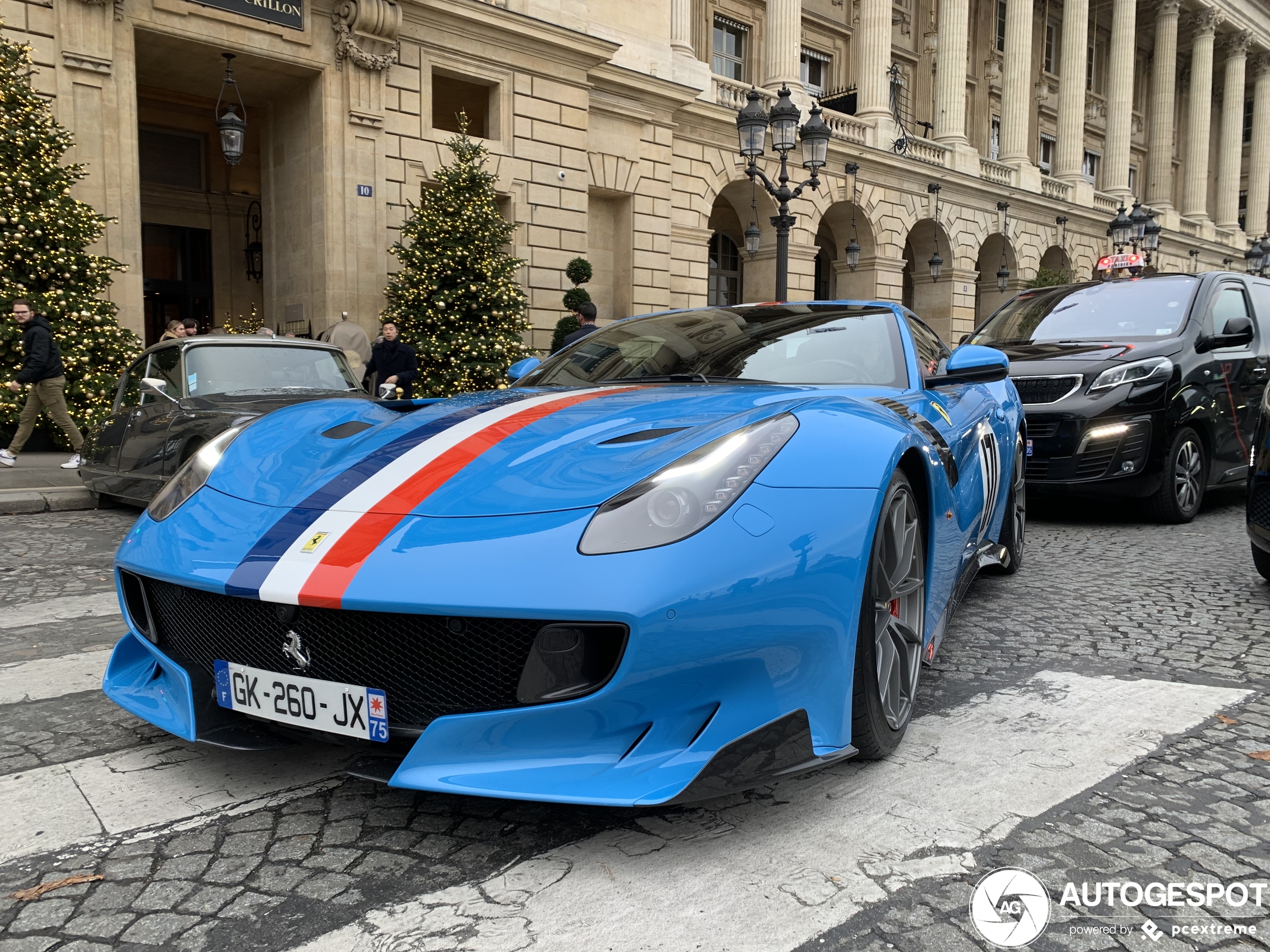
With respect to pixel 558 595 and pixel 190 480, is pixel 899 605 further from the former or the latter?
pixel 190 480

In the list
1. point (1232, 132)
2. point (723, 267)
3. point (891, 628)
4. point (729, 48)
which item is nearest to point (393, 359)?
point (891, 628)

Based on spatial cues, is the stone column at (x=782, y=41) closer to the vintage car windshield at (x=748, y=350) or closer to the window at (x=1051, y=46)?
the window at (x=1051, y=46)

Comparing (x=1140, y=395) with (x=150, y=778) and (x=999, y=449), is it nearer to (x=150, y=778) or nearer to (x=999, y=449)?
(x=999, y=449)

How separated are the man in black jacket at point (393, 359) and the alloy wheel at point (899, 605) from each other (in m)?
10.6

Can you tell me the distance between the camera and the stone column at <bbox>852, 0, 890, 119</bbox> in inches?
1109

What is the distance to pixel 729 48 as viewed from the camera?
29.0 metres

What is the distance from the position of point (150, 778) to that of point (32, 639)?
1.88 meters

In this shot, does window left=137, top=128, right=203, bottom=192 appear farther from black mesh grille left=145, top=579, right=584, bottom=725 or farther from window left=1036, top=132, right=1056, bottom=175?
window left=1036, top=132, right=1056, bottom=175

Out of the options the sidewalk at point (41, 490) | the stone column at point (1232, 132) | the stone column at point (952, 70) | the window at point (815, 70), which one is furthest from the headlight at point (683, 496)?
the stone column at point (1232, 132)

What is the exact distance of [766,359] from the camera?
138 inches

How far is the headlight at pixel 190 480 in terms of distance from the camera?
264 cm

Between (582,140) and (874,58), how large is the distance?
43.3 ft

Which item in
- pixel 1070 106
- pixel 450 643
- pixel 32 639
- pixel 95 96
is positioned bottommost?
pixel 32 639

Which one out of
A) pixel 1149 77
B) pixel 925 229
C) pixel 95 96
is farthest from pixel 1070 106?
pixel 95 96
